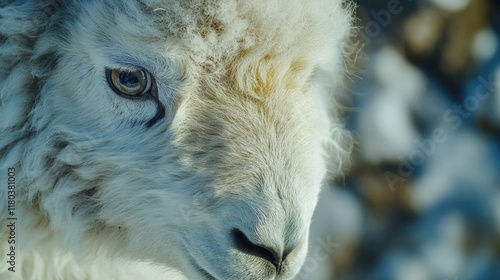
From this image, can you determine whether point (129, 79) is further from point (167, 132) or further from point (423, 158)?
point (423, 158)

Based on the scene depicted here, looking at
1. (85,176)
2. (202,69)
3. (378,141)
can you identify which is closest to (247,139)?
(202,69)

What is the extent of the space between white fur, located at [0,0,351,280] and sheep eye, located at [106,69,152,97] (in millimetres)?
20

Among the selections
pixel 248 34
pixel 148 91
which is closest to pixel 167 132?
pixel 148 91

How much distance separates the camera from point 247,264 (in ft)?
4.91

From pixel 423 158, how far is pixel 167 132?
78.6 inches

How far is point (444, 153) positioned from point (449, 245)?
0.46 meters

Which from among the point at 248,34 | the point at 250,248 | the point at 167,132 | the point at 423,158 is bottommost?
the point at 250,248

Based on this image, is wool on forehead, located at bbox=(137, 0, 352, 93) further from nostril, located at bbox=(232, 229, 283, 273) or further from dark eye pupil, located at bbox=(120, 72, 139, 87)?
nostril, located at bbox=(232, 229, 283, 273)

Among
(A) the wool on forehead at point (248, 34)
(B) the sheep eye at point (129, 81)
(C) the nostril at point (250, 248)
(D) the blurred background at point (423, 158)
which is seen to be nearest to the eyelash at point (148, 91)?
(B) the sheep eye at point (129, 81)

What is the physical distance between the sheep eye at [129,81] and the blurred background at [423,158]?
1641 mm

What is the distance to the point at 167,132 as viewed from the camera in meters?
1.66

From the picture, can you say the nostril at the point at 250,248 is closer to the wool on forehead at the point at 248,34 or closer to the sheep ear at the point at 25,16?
the wool on forehead at the point at 248,34

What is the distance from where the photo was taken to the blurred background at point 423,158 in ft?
10.6

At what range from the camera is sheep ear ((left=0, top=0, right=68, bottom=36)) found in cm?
168
